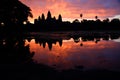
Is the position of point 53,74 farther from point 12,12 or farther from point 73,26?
point 73,26

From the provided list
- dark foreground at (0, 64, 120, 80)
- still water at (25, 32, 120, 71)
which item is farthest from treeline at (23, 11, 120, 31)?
dark foreground at (0, 64, 120, 80)

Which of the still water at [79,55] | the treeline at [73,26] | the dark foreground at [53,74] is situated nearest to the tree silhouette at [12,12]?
the still water at [79,55]

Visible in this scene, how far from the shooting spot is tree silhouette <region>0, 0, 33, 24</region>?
2469cm

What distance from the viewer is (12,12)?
25.7 m

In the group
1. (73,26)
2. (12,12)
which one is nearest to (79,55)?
(12,12)

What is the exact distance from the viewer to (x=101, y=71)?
1616 cm

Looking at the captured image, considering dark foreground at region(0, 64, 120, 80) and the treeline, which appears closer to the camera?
dark foreground at region(0, 64, 120, 80)

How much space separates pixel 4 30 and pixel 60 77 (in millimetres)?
14524

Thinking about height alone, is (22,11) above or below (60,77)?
above

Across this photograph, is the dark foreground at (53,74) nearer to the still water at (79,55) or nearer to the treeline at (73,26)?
the still water at (79,55)

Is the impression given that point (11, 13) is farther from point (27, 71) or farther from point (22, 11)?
point (27, 71)

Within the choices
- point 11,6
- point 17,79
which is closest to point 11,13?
point 11,6

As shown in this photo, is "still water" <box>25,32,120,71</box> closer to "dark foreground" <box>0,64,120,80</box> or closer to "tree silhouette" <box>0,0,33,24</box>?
"dark foreground" <box>0,64,120,80</box>

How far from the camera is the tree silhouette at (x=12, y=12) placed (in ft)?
81.0
